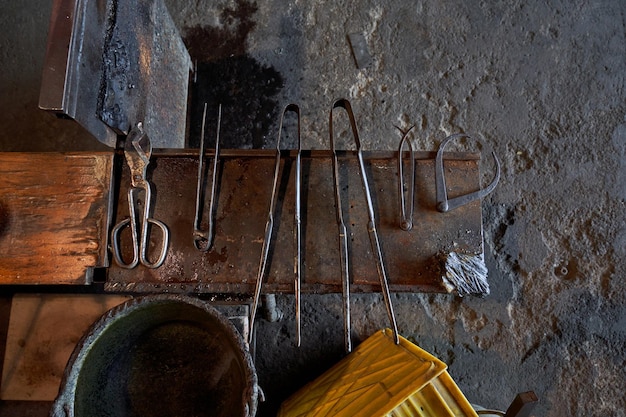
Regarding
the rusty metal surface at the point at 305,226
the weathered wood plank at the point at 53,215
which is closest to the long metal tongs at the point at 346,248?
the rusty metal surface at the point at 305,226

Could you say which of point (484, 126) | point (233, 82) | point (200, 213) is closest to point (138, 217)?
point (200, 213)

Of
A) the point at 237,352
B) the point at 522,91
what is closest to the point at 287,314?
the point at 237,352

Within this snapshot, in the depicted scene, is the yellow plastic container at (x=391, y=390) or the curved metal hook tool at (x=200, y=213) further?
Answer: the curved metal hook tool at (x=200, y=213)

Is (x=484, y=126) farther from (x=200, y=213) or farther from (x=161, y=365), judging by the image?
(x=161, y=365)

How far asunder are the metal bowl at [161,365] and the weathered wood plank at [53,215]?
1.15ft

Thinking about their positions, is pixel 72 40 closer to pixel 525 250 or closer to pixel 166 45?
pixel 166 45

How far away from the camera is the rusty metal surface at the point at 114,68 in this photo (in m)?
1.51

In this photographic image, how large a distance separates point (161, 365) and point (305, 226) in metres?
0.83

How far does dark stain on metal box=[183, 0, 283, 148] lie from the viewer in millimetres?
2482

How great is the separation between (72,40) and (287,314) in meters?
1.63

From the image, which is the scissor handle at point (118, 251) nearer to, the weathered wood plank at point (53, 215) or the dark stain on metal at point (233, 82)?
the weathered wood plank at point (53, 215)

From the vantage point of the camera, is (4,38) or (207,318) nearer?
(207,318)

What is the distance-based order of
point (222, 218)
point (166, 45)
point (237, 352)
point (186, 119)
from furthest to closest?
point (186, 119) → point (166, 45) → point (222, 218) → point (237, 352)

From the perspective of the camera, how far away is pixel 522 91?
2.54 meters
